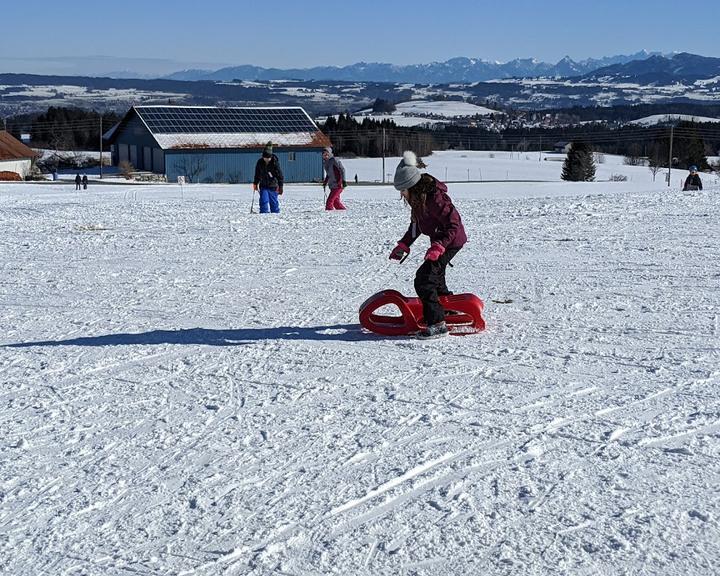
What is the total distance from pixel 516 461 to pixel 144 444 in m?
1.93

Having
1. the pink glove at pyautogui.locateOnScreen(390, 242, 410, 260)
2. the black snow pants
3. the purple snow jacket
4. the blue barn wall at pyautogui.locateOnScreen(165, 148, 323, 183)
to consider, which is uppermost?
the purple snow jacket

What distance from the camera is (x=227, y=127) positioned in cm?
5828

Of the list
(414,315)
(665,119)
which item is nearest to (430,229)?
(414,315)

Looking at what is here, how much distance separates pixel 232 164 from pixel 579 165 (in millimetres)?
25404

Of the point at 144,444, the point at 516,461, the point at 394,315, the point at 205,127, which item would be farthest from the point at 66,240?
the point at 205,127

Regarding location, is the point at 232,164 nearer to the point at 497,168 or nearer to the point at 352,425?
the point at 497,168

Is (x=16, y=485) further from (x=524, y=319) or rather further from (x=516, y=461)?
(x=524, y=319)

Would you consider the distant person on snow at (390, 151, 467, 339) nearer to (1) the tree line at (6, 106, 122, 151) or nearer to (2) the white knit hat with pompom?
(2) the white knit hat with pompom

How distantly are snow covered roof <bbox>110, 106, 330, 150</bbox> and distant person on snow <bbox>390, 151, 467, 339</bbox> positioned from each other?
50419 mm

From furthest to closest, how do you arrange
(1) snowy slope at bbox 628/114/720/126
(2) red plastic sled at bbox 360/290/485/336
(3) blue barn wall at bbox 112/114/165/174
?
1. (1) snowy slope at bbox 628/114/720/126
2. (3) blue barn wall at bbox 112/114/165/174
3. (2) red plastic sled at bbox 360/290/485/336

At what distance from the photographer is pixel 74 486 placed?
178 inches

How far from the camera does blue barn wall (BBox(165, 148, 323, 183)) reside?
56.2 m

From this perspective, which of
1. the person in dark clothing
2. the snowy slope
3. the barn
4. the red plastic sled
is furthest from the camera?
the snowy slope

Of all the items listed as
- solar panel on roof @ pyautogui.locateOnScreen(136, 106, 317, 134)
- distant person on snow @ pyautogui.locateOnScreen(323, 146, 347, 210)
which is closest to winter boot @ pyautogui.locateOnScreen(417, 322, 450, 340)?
distant person on snow @ pyautogui.locateOnScreen(323, 146, 347, 210)
